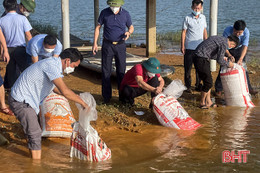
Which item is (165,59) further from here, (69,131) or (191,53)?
(69,131)

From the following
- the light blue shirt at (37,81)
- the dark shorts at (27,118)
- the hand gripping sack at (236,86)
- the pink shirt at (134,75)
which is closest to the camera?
the light blue shirt at (37,81)

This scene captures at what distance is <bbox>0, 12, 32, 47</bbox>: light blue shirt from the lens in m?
7.12

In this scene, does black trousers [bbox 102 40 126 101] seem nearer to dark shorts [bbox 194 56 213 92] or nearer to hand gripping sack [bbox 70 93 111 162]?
dark shorts [bbox 194 56 213 92]

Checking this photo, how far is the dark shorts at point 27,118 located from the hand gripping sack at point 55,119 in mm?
902

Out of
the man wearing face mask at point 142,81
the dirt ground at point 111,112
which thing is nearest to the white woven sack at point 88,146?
the dirt ground at point 111,112

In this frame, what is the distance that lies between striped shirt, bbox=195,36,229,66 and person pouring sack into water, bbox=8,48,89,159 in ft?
9.78

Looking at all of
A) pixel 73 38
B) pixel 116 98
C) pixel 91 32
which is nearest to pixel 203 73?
pixel 116 98

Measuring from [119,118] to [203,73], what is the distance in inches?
66.8

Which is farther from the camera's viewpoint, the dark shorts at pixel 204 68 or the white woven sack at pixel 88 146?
the dark shorts at pixel 204 68

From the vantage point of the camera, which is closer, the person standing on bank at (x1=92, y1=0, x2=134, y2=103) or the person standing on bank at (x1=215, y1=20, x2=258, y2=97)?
the person standing on bank at (x1=92, y1=0, x2=134, y2=103)

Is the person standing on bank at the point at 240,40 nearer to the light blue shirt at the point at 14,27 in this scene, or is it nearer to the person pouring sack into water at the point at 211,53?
the person pouring sack into water at the point at 211,53

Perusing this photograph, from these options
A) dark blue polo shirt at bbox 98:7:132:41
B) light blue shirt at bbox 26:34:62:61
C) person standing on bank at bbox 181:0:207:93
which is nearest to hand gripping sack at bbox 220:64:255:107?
person standing on bank at bbox 181:0:207:93

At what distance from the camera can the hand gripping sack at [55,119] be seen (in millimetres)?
6180
